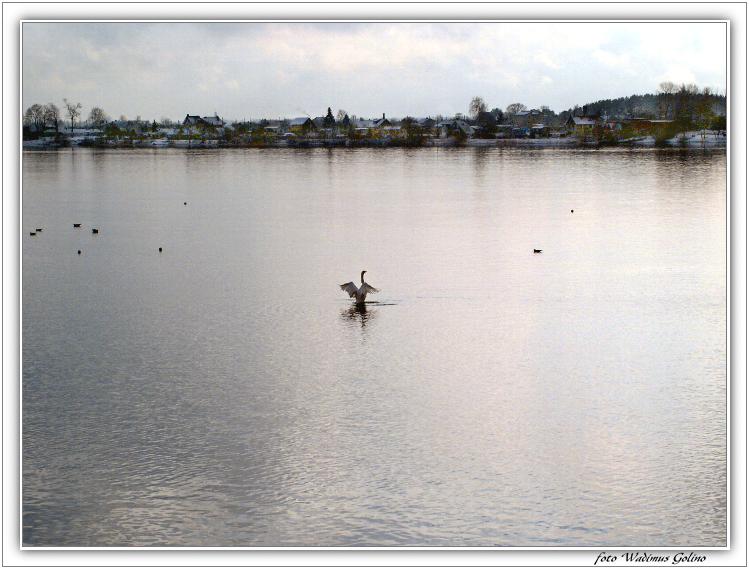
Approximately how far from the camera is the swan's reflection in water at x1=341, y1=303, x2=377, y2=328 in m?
34.6

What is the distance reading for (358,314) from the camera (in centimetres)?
3550

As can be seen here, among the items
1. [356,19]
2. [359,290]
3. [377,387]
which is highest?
[356,19]

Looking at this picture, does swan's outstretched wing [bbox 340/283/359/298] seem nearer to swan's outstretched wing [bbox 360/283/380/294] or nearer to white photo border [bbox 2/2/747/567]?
swan's outstretched wing [bbox 360/283/380/294]

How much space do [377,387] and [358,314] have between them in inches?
326

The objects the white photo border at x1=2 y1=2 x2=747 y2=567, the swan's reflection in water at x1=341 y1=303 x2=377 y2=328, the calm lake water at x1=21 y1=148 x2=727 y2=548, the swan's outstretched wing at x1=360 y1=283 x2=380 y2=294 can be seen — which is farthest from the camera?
the swan's outstretched wing at x1=360 y1=283 x2=380 y2=294

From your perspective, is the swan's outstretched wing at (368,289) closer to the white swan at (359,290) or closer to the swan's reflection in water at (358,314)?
the white swan at (359,290)

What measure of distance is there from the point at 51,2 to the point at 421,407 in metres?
13.0

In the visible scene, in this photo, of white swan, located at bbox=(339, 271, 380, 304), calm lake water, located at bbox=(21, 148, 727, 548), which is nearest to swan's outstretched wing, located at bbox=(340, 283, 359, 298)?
white swan, located at bbox=(339, 271, 380, 304)

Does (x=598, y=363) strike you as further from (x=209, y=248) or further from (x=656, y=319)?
(x=209, y=248)

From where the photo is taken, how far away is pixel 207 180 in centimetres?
9906

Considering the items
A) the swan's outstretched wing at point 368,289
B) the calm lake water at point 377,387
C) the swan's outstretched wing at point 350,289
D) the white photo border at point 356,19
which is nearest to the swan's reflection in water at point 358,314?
the calm lake water at point 377,387

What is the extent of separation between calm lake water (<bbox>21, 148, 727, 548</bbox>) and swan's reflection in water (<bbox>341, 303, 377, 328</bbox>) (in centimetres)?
15

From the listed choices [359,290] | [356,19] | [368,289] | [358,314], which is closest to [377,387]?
[358,314]

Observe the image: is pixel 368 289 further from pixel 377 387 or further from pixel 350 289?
pixel 377 387
